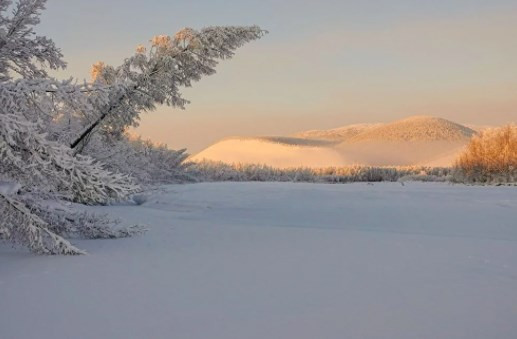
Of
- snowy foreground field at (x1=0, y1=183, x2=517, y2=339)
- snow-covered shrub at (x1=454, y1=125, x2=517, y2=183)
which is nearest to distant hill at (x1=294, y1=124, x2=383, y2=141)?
snow-covered shrub at (x1=454, y1=125, x2=517, y2=183)

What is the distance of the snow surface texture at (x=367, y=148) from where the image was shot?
122 ft

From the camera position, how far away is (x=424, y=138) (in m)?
40.3

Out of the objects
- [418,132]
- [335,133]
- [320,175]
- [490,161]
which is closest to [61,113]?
[490,161]

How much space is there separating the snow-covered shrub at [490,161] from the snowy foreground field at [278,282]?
684cm

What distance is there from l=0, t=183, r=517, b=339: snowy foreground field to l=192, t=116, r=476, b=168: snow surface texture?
96.2 ft

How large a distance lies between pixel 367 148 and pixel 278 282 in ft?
125

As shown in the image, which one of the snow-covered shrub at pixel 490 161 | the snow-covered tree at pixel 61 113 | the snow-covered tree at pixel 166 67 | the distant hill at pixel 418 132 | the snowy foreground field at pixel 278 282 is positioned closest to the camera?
the snowy foreground field at pixel 278 282

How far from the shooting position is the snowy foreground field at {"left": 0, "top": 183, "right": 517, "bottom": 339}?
232 centimetres

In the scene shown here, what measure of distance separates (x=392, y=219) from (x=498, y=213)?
50.1 inches

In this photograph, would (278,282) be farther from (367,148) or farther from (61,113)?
(367,148)

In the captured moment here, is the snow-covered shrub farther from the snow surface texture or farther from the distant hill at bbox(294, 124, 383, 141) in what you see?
the distant hill at bbox(294, 124, 383, 141)

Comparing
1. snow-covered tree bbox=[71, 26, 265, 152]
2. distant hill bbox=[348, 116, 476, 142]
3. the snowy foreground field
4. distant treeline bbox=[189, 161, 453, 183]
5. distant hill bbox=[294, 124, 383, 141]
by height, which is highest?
distant hill bbox=[294, 124, 383, 141]

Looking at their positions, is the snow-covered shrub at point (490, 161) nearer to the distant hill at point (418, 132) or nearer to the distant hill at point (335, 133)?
the distant hill at point (418, 132)

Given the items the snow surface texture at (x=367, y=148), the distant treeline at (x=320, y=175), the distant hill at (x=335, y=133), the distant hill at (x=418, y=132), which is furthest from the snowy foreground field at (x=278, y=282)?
the distant hill at (x=335, y=133)
